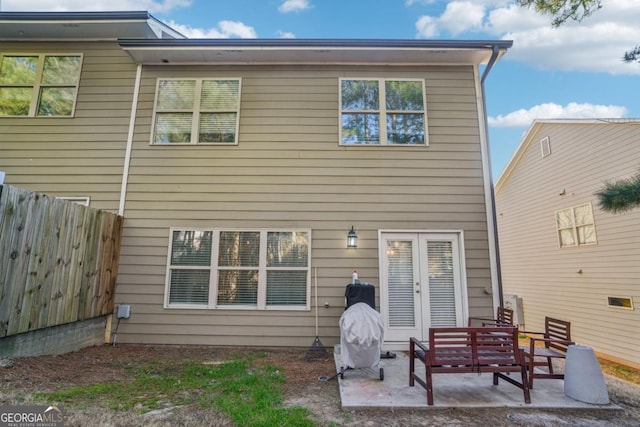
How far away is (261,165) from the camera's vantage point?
5992 millimetres

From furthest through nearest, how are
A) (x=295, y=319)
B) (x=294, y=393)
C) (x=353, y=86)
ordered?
1. (x=353, y=86)
2. (x=295, y=319)
3. (x=294, y=393)

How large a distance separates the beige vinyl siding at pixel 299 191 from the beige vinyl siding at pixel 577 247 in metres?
4.12

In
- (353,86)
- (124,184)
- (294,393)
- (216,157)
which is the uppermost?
(353,86)

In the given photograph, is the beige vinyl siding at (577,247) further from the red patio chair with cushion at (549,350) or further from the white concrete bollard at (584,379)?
the white concrete bollard at (584,379)

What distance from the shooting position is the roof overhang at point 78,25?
591 cm

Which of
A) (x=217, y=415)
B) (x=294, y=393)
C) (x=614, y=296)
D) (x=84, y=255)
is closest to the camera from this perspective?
(x=217, y=415)

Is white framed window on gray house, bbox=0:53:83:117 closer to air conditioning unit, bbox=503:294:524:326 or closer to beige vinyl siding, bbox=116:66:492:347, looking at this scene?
beige vinyl siding, bbox=116:66:492:347

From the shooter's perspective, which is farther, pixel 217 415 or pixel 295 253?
pixel 295 253

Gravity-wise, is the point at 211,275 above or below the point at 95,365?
above

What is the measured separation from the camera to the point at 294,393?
11.3 feet

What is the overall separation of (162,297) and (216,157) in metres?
2.72

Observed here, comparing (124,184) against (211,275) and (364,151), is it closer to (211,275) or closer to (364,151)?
(211,275)

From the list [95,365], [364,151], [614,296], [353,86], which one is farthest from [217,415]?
[614,296]

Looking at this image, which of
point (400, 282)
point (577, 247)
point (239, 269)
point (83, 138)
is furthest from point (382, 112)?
point (577, 247)
